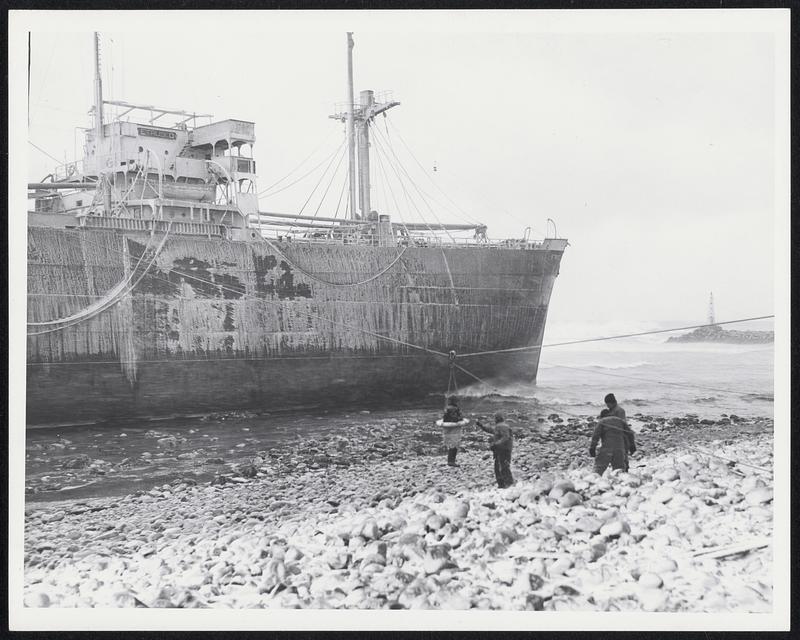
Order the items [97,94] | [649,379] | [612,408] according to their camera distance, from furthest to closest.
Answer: [649,379]
[97,94]
[612,408]

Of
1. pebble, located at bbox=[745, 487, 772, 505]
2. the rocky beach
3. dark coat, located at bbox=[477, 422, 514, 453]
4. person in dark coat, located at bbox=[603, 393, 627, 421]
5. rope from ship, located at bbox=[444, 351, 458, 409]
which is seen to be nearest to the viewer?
the rocky beach

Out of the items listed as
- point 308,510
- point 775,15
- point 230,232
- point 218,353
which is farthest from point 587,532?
point 230,232

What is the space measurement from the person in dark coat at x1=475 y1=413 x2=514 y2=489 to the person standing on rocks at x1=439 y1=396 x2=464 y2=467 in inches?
48.0

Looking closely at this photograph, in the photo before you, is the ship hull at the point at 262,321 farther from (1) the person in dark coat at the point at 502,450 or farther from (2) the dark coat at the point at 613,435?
(2) the dark coat at the point at 613,435

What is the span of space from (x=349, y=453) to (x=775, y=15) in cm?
985

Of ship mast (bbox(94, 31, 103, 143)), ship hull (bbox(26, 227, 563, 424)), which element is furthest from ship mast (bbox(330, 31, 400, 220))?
ship mast (bbox(94, 31, 103, 143))

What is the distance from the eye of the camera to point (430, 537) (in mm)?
9656

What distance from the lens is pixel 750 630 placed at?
939cm

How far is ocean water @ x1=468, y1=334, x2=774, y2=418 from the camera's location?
531 inches

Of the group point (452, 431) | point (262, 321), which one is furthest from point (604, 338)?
point (262, 321)

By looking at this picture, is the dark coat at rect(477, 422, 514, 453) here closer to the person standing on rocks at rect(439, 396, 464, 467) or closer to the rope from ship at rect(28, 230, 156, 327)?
the person standing on rocks at rect(439, 396, 464, 467)

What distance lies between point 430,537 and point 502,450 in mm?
1829

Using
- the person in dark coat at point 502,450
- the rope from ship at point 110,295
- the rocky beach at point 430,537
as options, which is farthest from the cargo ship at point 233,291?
the person in dark coat at point 502,450

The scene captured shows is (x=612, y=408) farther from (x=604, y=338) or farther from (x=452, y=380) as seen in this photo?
(x=452, y=380)
